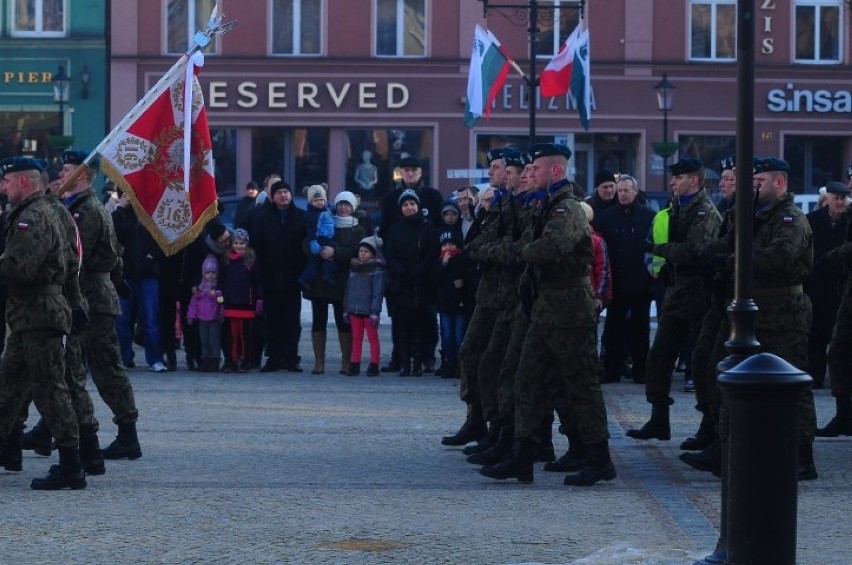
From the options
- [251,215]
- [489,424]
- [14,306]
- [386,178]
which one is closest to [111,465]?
[14,306]

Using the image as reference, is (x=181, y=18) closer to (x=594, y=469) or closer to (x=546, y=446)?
(x=546, y=446)

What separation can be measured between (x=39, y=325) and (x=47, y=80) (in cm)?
2993

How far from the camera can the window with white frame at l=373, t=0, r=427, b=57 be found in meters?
39.1

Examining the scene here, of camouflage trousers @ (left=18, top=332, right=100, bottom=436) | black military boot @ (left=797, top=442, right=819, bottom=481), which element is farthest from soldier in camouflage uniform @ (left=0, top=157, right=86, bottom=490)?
black military boot @ (left=797, top=442, right=819, bottom=481)

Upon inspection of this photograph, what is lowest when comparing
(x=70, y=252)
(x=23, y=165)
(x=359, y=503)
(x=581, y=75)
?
(x=359, y=503)

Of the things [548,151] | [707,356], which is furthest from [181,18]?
[548,151]

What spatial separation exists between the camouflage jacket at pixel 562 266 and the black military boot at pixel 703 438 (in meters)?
1.57

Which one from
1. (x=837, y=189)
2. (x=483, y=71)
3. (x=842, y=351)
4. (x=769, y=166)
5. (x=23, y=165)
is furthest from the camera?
(x=483, y=71)

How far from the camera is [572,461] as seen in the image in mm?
11086

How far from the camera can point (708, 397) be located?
11336mm

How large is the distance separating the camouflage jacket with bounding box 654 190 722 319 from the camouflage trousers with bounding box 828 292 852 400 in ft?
3.77

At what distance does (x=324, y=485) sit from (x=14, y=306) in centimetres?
199

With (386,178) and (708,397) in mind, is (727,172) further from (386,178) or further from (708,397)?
(386,178)

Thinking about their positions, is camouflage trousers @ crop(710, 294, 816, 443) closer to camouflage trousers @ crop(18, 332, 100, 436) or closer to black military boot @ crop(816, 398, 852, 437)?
black military boot @ crop(816, 398, 852, 437)
